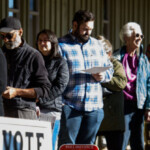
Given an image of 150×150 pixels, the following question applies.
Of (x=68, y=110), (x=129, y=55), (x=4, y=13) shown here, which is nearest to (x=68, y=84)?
(x=68, y=110)

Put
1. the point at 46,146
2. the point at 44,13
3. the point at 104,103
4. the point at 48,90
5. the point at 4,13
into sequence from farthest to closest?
1. the point at 44,13
2. the point at 4,13
3. the point at 104,103
4. the point at 48,90
5. the point at 46,146

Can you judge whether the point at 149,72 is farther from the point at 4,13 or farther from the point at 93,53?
the point at 4,13

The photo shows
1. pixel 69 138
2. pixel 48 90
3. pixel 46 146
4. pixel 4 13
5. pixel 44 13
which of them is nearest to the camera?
pixel 46 146

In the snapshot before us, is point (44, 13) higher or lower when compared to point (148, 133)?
higher

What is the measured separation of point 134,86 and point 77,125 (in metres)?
1.39

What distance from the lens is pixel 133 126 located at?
316 inches

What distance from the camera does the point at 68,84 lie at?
6.90m

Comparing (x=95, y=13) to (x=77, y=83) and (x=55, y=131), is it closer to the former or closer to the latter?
(x=77, y=83)

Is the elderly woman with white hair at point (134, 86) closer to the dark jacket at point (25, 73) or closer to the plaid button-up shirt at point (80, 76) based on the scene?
the plaid button-up shirt at point (80, 76)

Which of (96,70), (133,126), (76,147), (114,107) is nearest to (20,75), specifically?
(76,147)

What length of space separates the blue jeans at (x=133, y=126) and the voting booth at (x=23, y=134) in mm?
2899

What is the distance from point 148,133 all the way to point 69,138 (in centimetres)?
339

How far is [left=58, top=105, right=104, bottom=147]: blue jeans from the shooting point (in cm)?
683

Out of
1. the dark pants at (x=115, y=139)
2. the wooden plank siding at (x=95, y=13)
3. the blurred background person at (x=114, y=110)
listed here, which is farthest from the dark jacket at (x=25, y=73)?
the wooden plank siding at (x=95, y=13)
